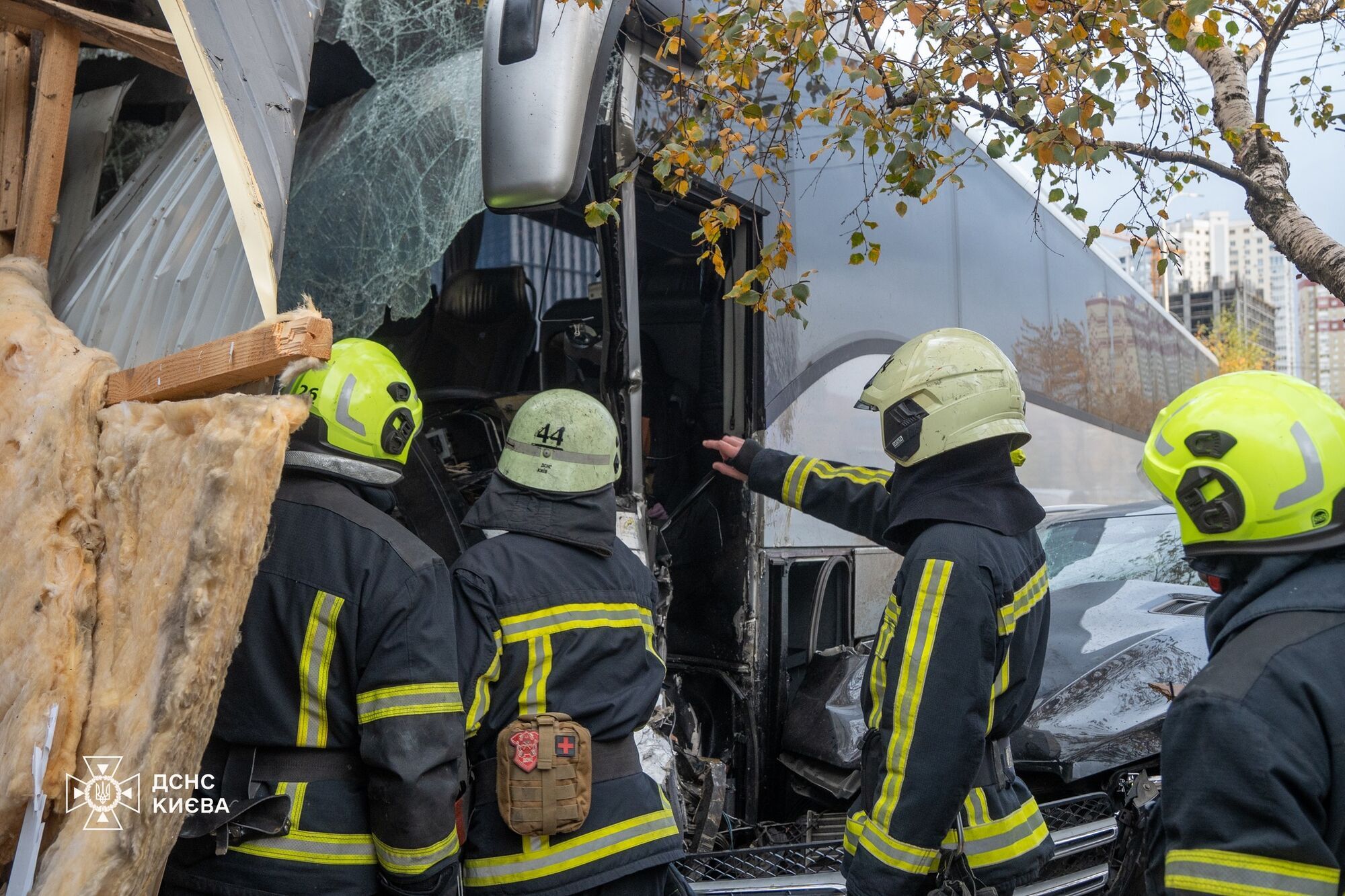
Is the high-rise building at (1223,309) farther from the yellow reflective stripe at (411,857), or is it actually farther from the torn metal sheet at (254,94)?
the yellow reflective stripe at (411,857)

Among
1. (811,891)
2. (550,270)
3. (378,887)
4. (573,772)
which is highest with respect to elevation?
(550,270)

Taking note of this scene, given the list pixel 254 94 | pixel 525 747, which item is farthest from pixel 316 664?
pixel 254 94

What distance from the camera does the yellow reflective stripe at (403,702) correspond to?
A: 6.75 ft

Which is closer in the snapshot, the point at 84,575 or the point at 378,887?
the point at 84,575

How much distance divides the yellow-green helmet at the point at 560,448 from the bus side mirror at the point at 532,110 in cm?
55

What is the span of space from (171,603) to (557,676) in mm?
999

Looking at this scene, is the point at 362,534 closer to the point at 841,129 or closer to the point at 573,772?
the point at 573,772

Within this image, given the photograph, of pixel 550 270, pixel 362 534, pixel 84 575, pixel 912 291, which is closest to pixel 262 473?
pixel 84 575

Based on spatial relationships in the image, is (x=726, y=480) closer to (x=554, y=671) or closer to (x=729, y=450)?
(x=729, y=450)

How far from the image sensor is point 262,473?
5.03 feet

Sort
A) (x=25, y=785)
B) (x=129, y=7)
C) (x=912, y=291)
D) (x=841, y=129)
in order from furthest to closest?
(x=912, y=291)
(x=841, y=129)
(x=129, y=7)
(x=25, y=785)

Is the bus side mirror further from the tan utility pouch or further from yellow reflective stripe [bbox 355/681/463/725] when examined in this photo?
the tan utility pouch

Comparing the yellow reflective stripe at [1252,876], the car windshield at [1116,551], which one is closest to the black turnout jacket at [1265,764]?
the yellow reflective stripe at [1252,876]

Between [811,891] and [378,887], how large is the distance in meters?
1.51
